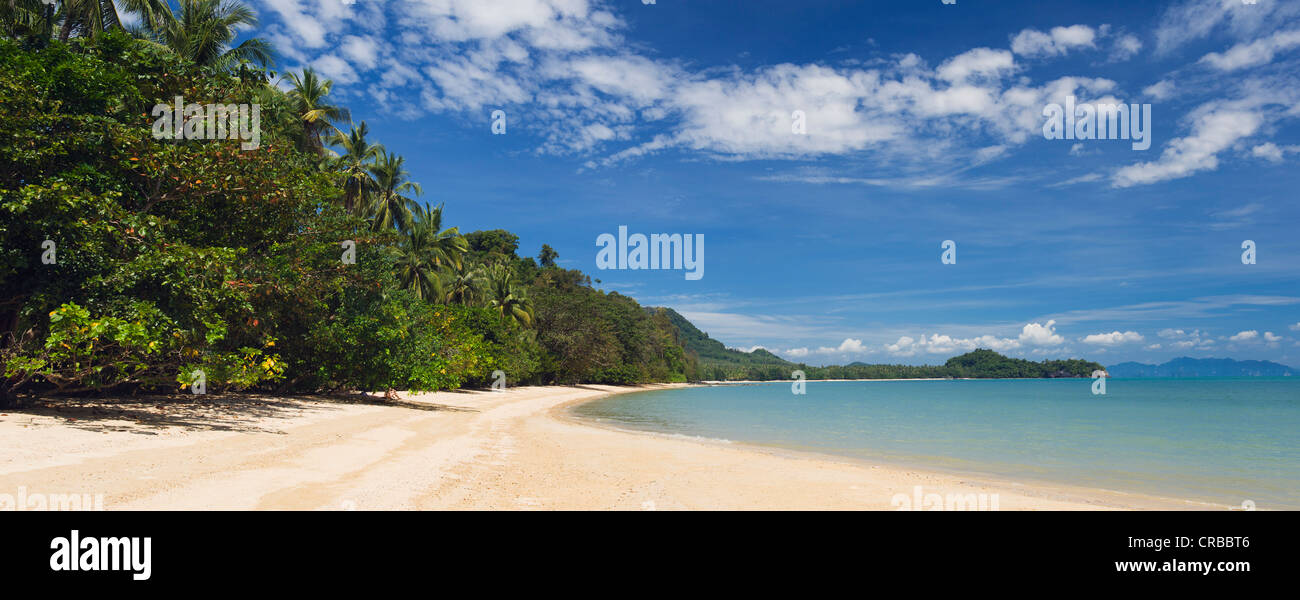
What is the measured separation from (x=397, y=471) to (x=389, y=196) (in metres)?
35.7

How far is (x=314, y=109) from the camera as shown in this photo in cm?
3366

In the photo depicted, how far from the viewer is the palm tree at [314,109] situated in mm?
32938

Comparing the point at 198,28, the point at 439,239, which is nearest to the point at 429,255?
the point at 439,239

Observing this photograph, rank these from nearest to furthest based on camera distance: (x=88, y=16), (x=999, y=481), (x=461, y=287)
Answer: (x=999, y=481) < (x=88, y=16) < (x=461, y=287)

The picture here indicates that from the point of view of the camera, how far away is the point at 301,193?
15898mm

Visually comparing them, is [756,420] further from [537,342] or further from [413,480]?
[537,342]

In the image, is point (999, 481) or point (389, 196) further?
point (389, 196)

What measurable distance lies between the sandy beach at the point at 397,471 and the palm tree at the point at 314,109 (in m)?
21.0

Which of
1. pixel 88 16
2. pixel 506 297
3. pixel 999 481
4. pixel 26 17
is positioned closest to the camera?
pixel 999 481

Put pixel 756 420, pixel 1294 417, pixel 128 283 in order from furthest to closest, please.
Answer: pixel 1294 417
pixel 756 420
pixel 128 283
